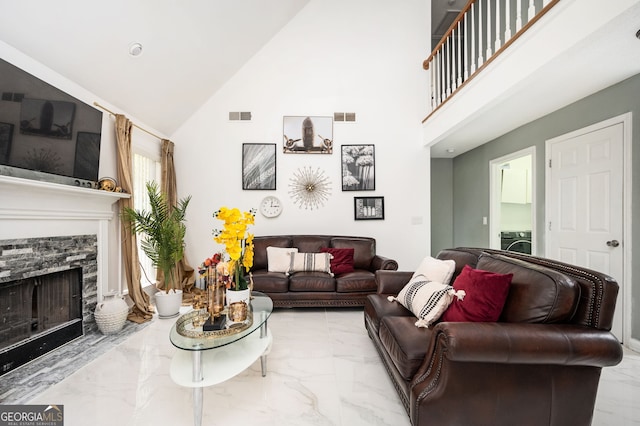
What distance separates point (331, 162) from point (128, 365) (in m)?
3.40

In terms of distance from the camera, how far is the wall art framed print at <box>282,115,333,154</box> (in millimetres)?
4273

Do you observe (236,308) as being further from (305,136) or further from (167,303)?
(305,136)

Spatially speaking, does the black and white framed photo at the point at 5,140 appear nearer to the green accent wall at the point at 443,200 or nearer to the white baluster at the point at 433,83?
the white baluster at the point at 433,83

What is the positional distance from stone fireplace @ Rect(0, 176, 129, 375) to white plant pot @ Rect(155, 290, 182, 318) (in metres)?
Answer: 0.53

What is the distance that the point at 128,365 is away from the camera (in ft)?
6.82

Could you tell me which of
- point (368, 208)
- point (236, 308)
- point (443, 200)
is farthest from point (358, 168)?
point (236, 308)

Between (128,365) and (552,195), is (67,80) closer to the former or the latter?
(128,365)

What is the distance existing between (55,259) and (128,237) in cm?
77

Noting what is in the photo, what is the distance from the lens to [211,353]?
1.79 meters

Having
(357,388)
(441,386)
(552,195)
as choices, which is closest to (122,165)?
(357,388)

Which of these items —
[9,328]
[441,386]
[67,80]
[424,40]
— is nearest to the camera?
[441,386]

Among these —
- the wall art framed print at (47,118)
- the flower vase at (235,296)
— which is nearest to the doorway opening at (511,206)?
the flower vase at (235,296)

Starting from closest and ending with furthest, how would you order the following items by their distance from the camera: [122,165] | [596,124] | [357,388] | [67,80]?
[357,388] → [67,80] → [596,124] → [122,165]

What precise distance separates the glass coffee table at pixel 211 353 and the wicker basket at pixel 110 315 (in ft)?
4.41
